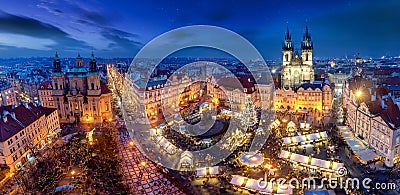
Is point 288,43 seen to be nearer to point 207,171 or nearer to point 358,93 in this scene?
point 358,93

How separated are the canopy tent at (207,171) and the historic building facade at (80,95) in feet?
90.2

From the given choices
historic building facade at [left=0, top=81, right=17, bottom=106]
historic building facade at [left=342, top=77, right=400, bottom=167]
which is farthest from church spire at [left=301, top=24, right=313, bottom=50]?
historic building facade at [left=0, top=81, right=17, bottom=106]

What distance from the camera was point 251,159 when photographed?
1053 inches

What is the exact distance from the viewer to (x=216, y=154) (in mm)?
30250

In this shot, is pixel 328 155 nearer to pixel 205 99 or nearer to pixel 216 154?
pixel 216 154

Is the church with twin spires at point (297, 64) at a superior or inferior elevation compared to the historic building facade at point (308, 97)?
superior

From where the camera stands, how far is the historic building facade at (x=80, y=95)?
4450cm

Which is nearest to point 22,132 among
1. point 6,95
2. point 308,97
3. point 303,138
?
point 6,95

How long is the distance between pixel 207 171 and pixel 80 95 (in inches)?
1202

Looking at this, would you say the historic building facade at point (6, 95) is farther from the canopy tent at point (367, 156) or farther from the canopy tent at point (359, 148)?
the canopy tent at point (367, 156)

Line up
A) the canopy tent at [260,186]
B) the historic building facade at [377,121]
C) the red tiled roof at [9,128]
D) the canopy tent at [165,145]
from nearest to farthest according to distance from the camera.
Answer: the canopy tent at [260,186] → the historic building facade at [377,121] → the red tiled roof at [9,128] → the canopy tent at [165,145]

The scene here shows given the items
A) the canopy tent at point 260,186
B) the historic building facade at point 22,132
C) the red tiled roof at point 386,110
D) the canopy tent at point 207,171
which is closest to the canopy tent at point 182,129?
the canopy tent at point 207,171

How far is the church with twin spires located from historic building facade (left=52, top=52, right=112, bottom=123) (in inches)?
1608

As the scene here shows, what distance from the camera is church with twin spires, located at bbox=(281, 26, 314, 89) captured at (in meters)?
58.2
